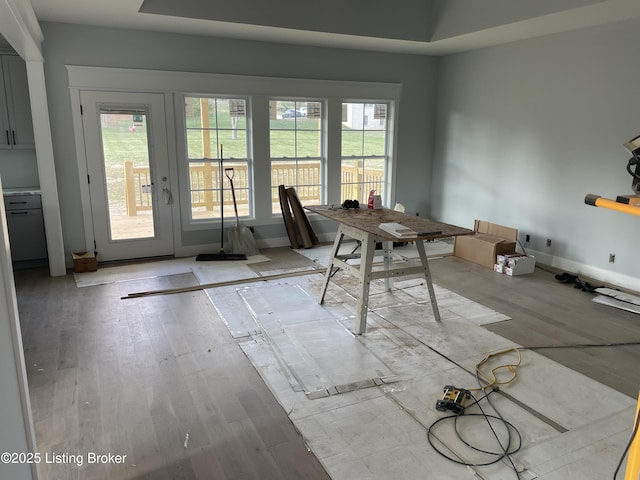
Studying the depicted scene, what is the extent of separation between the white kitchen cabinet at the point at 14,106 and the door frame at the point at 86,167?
74 cm

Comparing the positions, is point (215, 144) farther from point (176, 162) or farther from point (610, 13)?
point (610, 13)

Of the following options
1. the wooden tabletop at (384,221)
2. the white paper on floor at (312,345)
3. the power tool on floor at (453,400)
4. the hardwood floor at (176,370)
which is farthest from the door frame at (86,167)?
the power tool on floor at (453,400)

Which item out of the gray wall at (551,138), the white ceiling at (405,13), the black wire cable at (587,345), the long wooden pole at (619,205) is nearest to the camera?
the long wooden pole at (619,205)

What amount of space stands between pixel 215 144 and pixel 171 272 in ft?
5.77

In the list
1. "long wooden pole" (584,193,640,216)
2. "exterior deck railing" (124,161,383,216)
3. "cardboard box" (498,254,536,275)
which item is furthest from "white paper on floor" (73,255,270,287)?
"long wooden pole" (584,193,640,216)

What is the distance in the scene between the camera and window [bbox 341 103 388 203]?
6887 millimetres

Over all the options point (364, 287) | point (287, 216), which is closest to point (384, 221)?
point (364, 287)

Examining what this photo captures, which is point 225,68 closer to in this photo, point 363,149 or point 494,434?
point 363,149

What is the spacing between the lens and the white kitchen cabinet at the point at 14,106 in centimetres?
532

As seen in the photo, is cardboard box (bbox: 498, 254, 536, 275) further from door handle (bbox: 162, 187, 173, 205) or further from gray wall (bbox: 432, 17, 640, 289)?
door handle (bbox: 162, 187, 173, 205)

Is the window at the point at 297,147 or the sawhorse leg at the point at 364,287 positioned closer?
the sawhorse leg at the point at 364,287

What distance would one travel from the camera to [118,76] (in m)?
5.30

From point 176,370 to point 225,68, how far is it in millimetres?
3983

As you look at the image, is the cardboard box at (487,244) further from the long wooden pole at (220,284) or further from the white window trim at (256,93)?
the long wooden pole at (220,284)
